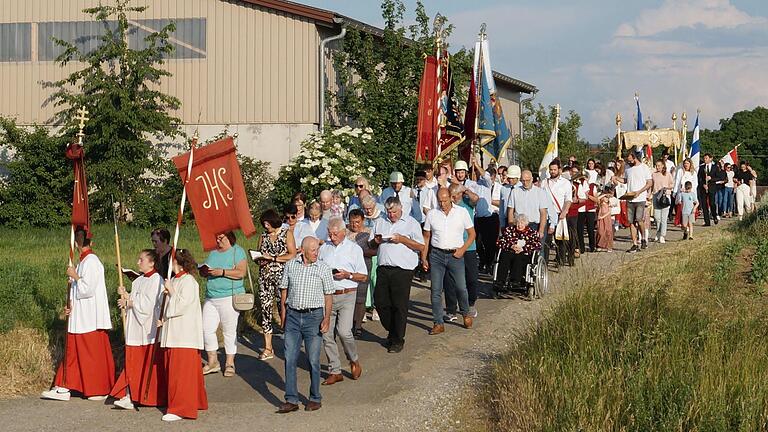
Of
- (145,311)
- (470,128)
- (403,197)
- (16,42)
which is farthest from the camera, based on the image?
(16,42)

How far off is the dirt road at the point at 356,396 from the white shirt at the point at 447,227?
3.70 feet

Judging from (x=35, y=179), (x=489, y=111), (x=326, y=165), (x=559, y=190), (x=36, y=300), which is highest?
(x=489, y=111)

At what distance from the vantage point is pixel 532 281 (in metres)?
15.4

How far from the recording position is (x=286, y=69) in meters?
27.8

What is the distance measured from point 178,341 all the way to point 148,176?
19.0m

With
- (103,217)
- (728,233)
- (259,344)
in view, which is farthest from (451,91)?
(103,217)

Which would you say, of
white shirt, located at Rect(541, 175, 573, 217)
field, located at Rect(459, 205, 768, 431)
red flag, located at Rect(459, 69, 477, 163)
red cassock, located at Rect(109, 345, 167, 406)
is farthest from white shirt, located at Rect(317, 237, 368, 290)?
red flag, located at Rect(459, 69, 477, 163)

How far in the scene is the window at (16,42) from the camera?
29.3m

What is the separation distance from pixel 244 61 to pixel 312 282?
60.6 feet

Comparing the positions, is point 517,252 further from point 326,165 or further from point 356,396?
point 326,165

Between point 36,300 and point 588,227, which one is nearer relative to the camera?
point 36,300

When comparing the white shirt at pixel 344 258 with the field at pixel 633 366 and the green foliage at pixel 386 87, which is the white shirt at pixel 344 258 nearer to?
the field at pixel 633 366

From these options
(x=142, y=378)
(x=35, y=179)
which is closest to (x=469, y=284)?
(x=142, y=378)

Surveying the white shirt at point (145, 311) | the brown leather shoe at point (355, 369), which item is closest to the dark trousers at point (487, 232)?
the brown leather shoe at point (355, 369)
